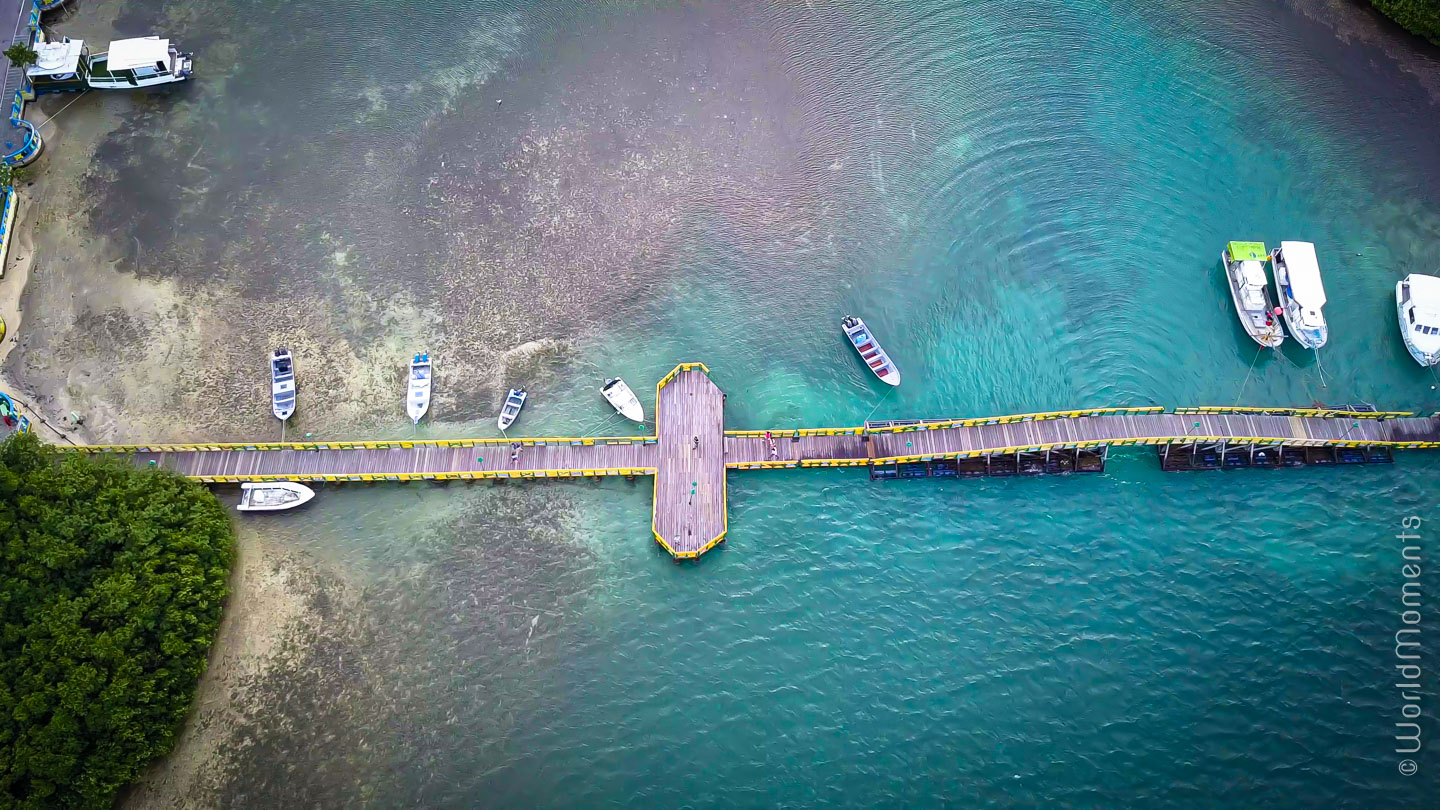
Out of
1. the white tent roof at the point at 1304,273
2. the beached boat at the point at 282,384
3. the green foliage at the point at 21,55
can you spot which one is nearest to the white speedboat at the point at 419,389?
the beached boat at the point at 282,384

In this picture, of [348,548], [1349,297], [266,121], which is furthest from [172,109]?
[1349,297]

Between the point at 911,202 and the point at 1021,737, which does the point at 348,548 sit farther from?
the point at 911,202

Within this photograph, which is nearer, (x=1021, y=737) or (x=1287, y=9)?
(x=1021, y=737)

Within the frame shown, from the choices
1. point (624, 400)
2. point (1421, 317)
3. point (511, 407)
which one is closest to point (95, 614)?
point (511, 407)

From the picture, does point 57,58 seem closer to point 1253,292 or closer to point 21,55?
point 21,55

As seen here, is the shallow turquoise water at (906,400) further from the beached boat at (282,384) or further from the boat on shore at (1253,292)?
the beached boat at (282,384)
